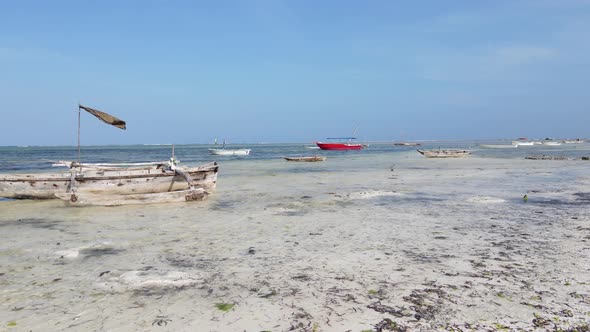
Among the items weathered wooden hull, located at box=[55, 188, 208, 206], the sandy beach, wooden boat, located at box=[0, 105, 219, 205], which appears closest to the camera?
the sandy beach

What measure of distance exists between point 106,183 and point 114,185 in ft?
0.89

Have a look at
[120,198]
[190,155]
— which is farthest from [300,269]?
[190,155]

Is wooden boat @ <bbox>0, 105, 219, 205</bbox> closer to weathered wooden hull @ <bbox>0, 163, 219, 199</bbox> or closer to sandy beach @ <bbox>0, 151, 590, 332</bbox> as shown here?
weathered wooden hull @ <bbox>0, 163, 219, 199</bbox>

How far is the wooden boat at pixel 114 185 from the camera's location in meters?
13.7

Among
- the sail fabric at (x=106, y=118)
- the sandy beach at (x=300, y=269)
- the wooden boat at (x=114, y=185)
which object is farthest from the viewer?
the sail fabric at (x=106, y=118)

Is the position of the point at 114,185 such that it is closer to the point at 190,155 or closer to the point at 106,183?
the point at 106,183

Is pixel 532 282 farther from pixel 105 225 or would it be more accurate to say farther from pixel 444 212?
pixel 105 225

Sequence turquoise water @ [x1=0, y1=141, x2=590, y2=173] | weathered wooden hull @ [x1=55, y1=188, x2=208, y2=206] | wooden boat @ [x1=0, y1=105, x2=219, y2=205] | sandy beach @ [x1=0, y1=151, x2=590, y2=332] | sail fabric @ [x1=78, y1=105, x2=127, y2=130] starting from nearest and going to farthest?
1. sandy beach @ [x1=0, y1=151, x2=590, y2=332]
2. weathered wooden hull @ [x1=55, y1=188, x2=208, y2=206]
3. wooden boat @ [x1=0, y1=105, x2=219, y2=205]
4. sail fabric @ [x1=78, y1=105, x2=127, y2=130]
5. turquoise water @ [x1=0, y1=141, x2=590, y2=173]

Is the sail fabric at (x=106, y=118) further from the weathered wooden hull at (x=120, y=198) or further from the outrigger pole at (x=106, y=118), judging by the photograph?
the weathered wooden hull at (x=120, y=198)

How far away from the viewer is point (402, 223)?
33.5ft

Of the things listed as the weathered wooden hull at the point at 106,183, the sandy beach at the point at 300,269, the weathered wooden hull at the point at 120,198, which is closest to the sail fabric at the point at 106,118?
the weathered wooden hull at the point at 106,183

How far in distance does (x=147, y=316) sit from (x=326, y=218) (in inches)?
272

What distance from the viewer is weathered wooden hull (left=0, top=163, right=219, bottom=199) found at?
48.0 ft

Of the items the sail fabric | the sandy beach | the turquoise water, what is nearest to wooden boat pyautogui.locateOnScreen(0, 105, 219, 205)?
the sail fabric
